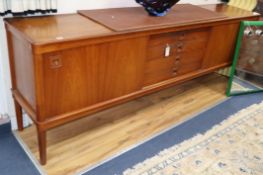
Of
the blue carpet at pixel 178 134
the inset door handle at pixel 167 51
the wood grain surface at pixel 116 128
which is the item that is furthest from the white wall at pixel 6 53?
the blue carpet at pixel 178 134

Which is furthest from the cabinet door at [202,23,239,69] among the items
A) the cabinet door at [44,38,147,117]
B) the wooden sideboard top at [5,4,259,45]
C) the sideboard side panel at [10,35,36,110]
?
the sideboard side panel at [10,35,36,110]

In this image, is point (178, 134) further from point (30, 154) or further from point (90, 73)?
point (30, 154)

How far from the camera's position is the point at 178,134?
6.84 feet

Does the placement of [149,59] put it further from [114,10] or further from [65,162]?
[65,162]

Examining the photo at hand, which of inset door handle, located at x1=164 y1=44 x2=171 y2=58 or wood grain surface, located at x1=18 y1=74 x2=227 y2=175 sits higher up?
inset door handle, located at x1=164 y1=44 x2=171 y2=58

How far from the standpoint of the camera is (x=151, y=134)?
2051 millimetres

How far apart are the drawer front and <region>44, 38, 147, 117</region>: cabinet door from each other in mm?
114

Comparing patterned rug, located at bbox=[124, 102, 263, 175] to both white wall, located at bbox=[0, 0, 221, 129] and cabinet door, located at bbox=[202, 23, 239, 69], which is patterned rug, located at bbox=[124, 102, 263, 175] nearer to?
cabinet door, located at bbox=[202, 23, 239, 69]

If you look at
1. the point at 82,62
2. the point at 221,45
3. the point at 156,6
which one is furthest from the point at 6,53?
the point at 221,45

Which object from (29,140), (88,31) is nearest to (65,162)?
(29,140)

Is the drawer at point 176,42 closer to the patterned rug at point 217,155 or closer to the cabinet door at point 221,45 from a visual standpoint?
the cabinet door at point 221,45

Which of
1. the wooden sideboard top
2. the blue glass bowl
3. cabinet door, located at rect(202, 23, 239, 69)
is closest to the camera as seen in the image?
the wooden sideboard top

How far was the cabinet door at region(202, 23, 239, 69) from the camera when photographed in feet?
7.59

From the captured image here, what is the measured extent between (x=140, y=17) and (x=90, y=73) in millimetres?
605
